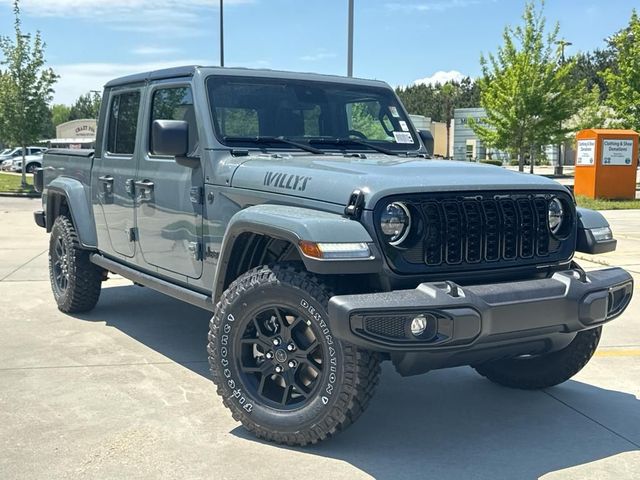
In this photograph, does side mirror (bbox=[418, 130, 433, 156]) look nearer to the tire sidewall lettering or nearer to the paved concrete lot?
the paved concrete lot

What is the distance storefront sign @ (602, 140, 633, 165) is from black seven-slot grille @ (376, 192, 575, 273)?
58.9 feet

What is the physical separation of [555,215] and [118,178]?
3177 millimetres

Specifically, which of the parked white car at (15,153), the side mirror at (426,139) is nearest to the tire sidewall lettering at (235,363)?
the side mirror at (426,139)

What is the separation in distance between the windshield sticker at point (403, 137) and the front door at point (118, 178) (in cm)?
187

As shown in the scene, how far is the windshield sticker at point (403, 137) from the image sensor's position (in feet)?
17.0

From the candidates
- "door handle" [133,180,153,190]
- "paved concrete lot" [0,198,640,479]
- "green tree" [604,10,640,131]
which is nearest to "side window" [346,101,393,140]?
"door handle" [133,180,153,190]

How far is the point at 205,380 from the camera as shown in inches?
188

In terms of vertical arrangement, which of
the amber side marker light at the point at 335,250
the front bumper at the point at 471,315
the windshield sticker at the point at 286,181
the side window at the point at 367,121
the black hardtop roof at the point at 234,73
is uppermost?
the black hardtop roof at the point at 234,73

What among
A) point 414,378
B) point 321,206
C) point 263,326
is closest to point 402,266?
point 321,206

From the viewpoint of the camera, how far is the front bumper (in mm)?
3154

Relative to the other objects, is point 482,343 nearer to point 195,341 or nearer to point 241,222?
point 241,222

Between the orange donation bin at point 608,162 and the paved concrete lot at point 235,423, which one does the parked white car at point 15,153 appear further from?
the paved concrete lot at point 235,423

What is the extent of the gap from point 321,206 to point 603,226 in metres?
1.68

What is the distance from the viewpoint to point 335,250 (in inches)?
129
